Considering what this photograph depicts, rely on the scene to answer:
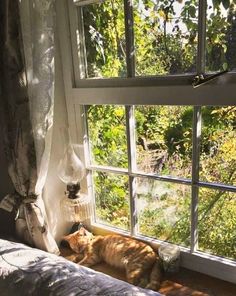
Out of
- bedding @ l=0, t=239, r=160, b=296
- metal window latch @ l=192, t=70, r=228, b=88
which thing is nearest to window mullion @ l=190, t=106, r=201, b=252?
metal window latch @ l=192, t=70, r=228, b=88

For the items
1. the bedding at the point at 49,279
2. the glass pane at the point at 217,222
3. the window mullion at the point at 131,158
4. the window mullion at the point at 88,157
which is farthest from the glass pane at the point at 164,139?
the bedding at the point at 49,279

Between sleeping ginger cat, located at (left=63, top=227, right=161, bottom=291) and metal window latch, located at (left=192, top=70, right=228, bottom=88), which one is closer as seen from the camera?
metal window latch, located at (left=192, top=70, right=228, bottom=88)

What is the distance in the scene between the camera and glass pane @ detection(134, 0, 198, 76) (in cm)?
109

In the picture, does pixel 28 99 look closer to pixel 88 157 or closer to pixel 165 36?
pixel 88 157

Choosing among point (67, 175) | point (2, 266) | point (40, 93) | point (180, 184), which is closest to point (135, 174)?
point (180, 184)

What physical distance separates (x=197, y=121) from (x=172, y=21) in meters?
0.38

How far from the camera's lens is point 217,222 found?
124 centimetres

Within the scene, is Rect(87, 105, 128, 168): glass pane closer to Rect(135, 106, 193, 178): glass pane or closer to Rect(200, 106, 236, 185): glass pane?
Rect(135, 106, 193, 178): glass pane

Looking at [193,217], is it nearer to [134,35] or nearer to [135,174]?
[135,174]

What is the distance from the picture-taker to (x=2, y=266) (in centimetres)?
107

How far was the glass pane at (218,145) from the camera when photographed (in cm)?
111

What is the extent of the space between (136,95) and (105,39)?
11.9 inches

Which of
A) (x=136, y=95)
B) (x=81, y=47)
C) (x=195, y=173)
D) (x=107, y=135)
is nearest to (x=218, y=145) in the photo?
(x=195, y=173)

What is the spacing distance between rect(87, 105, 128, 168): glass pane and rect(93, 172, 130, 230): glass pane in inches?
3.0
